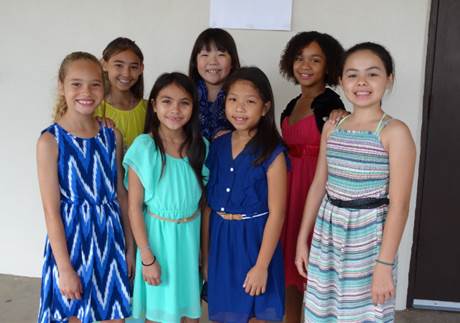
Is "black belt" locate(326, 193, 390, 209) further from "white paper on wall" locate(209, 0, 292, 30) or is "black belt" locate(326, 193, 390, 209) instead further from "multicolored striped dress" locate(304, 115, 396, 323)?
"white paper on wall" locate(209, 0, 292, 30)

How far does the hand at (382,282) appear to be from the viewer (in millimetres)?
→ 1370

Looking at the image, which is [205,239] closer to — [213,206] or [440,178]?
[213,206]

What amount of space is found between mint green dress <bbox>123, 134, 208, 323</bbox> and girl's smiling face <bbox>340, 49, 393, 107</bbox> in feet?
2.17

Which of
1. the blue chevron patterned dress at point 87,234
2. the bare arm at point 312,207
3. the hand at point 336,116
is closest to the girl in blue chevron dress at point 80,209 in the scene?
the blue chevron patterned dress at point 87,234

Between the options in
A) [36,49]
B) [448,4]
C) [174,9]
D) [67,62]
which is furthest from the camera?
[36,49]

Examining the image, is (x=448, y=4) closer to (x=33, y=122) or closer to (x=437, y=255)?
(x=437, y=255)

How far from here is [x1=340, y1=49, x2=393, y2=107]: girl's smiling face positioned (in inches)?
55.6

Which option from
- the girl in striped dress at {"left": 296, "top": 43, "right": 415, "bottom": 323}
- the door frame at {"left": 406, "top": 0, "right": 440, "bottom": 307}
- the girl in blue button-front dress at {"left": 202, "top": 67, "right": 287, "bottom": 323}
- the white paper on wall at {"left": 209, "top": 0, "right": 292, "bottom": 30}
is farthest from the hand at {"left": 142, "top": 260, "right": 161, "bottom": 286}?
the door frame at {"left": 406, "top": 0, "right": 440, "bottom": 307}

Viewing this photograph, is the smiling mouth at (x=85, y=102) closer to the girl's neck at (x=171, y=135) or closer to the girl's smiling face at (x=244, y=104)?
the girl's neck at (x=171, y=135)

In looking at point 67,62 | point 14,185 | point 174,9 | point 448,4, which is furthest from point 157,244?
point 448,4

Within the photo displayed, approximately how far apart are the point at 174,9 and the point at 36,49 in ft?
2.95

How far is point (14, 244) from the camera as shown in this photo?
2885mm

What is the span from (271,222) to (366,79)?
601 millimetres

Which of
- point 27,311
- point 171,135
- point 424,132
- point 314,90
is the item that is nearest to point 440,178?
point 424,132
